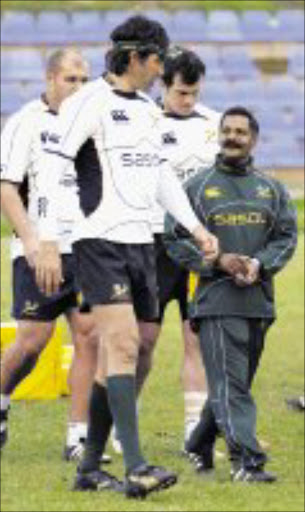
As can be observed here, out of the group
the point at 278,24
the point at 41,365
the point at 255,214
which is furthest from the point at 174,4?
the point at 255,214

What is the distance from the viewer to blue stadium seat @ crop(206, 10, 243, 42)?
154ft

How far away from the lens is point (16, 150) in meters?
9.71

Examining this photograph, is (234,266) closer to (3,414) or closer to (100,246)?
(100,246)

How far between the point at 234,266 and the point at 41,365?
366 cm

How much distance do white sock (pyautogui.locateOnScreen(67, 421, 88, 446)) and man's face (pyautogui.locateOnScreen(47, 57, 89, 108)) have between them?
163 centimetres

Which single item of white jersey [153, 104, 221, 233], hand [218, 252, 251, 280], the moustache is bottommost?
hand [218, 252, 251, 280]

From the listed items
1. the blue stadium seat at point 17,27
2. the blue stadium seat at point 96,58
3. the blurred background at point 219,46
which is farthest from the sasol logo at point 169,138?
the blue stadium seat at point 17,27

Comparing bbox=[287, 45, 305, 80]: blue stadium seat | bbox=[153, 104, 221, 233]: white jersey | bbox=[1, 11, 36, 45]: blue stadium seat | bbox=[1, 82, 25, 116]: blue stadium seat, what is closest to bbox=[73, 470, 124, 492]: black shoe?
bbox=[153, 104, 221, 233]: white jersey

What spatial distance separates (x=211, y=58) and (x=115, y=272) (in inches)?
1464

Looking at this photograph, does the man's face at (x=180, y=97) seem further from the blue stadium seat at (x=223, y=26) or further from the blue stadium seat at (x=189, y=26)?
the blue stadium seat at (x=223, y=26)

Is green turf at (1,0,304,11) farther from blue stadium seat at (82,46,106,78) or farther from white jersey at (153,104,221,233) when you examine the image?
white jersey at (153,104,221,233)

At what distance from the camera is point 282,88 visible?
1695 inches

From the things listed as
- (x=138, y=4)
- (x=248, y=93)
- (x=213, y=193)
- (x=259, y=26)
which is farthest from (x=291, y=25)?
(x=213, y=193)

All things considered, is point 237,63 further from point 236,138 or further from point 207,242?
point 207,242
